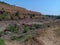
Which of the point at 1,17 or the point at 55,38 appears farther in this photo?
the point at 1,17

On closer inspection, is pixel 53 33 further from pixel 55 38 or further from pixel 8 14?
pixel 8 14

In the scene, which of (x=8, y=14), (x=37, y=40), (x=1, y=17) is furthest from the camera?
(x=8, y=14)

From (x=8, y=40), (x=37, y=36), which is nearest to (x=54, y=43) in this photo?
(x=37, y=36)

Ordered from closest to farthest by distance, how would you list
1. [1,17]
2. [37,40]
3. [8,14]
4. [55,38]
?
[37,40]
[55,38]
[1,17]
[8,14]

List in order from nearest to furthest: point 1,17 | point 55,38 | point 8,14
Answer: point 55,38 < point 1,17 < point 8,14

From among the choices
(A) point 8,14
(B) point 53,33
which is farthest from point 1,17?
(B) point 53,33

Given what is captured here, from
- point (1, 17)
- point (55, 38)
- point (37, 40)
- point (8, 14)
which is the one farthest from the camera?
point (8, 14)

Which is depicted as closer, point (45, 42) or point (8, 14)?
point (45, 42)

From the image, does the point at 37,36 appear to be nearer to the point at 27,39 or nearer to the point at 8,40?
the point at 27,39

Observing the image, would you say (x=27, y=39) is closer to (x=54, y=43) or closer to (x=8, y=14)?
(x=54, y=43)
